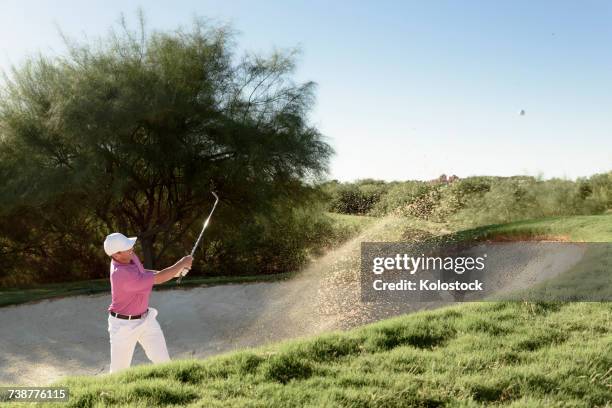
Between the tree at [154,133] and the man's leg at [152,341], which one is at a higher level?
the tree at [154,133]

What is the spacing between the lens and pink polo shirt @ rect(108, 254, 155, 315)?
5.66m

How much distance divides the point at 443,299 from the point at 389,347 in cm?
416

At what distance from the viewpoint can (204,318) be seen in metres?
10.9

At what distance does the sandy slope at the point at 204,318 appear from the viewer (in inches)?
356

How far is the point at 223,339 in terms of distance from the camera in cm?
966

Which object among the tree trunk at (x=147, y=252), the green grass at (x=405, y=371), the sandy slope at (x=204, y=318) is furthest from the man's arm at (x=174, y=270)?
the tree trunk at (x=147, y=252)

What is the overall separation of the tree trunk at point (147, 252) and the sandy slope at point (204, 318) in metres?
4.66

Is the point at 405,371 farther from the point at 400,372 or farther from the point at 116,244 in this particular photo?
the point at 116,244

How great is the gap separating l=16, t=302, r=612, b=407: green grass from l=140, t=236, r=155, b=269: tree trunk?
1198cm

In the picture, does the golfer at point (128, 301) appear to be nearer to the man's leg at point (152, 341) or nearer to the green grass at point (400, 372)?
the man's leg at point (152, 341)

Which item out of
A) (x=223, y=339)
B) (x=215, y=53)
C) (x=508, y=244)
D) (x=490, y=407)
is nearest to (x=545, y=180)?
(x=508, y=244)

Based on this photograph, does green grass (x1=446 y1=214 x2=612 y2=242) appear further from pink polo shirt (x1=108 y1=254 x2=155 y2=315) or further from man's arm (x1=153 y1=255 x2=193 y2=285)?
pink polo shirt (x1=108 y1=254 x2=155 y2=315)

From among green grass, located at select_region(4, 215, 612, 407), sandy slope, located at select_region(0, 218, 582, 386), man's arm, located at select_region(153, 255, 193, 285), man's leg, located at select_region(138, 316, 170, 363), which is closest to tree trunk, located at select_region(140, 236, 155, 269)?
sandy slope, located at select_region(0, 218, 582, 386)

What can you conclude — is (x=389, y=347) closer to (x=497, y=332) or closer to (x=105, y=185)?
(x=497, y=332)
